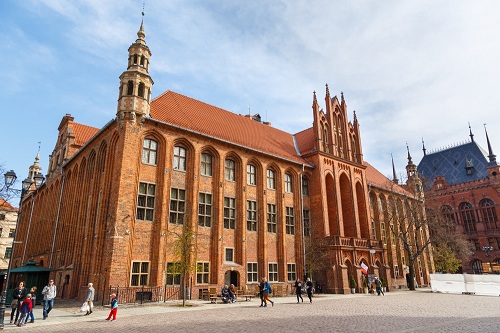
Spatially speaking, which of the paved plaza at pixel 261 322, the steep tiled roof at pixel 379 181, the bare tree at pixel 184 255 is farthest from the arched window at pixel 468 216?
the bare tree at pixel 184 255

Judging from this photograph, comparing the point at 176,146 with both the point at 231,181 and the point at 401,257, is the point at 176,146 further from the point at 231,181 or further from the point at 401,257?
the point at 401,257

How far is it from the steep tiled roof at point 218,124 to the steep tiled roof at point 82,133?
40.2 feet

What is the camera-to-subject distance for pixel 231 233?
90.6 ft

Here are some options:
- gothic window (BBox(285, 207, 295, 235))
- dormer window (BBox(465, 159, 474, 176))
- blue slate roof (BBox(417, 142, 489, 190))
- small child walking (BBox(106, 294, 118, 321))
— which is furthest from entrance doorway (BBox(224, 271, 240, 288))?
dormer window (BBox(465, 159, 474, 176))

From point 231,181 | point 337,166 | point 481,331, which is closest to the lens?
point 481,331

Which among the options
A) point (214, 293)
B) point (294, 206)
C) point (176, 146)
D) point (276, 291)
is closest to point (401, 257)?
point (294, 206)

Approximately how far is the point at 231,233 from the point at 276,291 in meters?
6.02

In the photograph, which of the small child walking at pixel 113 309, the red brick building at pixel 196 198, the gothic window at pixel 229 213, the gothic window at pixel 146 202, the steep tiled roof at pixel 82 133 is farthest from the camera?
the steep tiled roof at pixel 82 133

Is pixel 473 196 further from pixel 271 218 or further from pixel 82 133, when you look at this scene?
pixel 82 133

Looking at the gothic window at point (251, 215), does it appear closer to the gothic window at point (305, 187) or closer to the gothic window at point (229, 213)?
the gothic window at point (229, 213)

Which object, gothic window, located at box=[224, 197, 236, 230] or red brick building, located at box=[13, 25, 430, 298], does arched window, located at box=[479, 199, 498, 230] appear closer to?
red brick building, located at box=[13, 25, 430, 298]

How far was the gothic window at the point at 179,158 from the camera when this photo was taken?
2597 centimetres

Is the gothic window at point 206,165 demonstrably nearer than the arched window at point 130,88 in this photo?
No

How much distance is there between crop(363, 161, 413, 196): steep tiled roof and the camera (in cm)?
4463
